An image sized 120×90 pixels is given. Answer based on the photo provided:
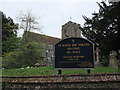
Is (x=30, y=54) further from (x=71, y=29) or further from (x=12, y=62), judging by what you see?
(x=71, y=29)

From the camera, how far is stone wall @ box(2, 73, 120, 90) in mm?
8320

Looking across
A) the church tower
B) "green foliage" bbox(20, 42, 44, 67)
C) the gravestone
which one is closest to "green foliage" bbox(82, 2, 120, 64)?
the gravestone

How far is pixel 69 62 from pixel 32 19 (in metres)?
23.1

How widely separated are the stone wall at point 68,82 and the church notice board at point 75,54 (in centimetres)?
156

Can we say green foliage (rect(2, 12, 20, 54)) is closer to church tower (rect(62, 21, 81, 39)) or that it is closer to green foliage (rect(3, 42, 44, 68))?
green foliage (rect(3, 42, 44, 68))

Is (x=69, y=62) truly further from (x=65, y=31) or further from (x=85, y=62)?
(x=65, y=31)

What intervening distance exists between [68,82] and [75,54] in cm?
216

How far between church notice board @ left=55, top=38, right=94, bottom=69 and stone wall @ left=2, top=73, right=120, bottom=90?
1557mm

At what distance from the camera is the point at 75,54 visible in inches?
403

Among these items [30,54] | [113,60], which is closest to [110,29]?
[113,60]

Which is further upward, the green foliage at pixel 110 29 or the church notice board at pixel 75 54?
the green foliage at pixel 110 29

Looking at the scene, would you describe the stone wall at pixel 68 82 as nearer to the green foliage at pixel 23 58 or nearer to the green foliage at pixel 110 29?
the green foliage at pixel 110 29

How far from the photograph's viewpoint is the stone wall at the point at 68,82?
8.32m

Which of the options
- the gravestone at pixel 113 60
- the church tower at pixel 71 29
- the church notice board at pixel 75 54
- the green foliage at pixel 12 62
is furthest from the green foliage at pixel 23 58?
the church tower at pixel 71 29
